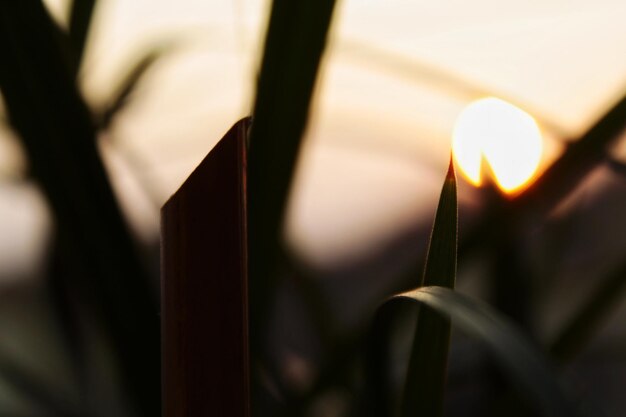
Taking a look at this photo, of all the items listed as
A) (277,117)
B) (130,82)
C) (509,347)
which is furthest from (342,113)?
(509,347)

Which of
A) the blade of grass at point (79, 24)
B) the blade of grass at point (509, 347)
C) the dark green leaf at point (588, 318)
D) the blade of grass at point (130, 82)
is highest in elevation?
the blade of grass at point (509, 347)

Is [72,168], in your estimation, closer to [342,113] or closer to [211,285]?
[211,285]

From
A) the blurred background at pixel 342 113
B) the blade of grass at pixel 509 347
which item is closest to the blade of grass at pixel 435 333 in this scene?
the blade of grass at pixel 509 347

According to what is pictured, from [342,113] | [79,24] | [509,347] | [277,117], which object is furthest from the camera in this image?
[342,113]

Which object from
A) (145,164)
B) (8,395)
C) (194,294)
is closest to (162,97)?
(145,164)

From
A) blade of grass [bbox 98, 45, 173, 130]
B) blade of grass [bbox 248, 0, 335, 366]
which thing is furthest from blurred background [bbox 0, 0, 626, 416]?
blade of grass [bbox 248, 0, 335, 366]

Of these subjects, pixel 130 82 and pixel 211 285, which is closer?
pixel 211 285

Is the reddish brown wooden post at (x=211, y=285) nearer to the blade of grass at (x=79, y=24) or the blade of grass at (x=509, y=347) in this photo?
the blade of grass at (x=509, y=347)
